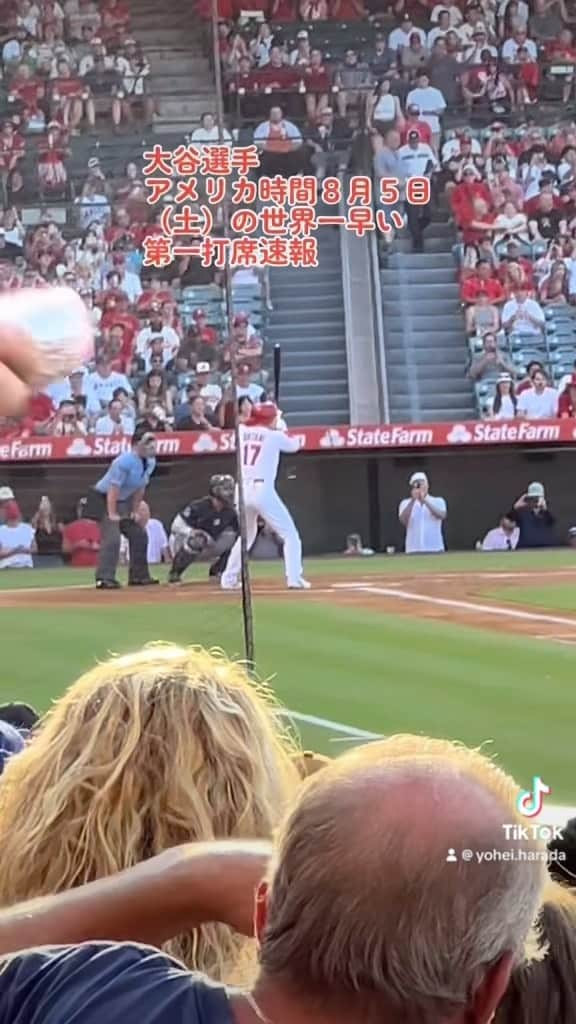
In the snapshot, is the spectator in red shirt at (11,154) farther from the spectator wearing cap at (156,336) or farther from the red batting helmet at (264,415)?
the red batting helmet at (264,415)

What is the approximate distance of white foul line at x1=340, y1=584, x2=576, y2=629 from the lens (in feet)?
18.0

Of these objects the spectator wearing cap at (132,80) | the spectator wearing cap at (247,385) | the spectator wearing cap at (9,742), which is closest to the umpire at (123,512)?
the spectator wearing cap at (132,80)

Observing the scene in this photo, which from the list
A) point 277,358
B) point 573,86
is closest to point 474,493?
point 277,358

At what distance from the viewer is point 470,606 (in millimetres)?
5746

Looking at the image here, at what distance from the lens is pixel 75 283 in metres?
5.62

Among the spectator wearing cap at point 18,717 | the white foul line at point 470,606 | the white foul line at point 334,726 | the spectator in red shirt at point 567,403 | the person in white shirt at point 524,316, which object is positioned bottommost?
the white foul line at point 334,726

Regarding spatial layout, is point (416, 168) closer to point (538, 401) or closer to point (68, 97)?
point (538, 401)

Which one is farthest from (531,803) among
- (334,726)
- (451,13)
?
(451,13)

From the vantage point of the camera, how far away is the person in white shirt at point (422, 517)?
23.2 ft

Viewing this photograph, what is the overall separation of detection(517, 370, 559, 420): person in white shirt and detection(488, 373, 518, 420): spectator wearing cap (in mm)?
32

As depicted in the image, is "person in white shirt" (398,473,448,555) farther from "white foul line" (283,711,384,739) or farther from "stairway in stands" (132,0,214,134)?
"white foul line" (283,711,384,739)

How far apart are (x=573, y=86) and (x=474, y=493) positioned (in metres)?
2.21

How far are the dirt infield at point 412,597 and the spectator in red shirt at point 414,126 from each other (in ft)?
7.75

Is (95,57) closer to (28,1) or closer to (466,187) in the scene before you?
(28,1)
